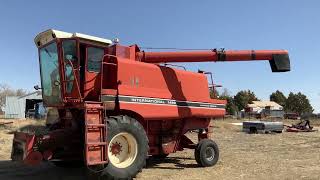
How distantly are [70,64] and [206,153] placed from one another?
5.25 m

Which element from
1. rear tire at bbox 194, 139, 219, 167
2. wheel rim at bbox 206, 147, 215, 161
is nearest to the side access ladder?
rear tire at bbox 194, 139, 219, 167

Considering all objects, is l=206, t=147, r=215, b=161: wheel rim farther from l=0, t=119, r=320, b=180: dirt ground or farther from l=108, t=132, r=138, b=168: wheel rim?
l=108, t=132, r=138, b=168: wheel rim

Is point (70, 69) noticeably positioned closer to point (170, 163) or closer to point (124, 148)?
point (124, 148)

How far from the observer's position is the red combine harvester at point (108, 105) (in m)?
9.97

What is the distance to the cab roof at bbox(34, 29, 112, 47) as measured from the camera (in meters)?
10.6

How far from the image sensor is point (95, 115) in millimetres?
10016

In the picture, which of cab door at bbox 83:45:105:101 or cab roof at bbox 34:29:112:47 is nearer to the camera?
cab roof at bbox 34:29:112:47

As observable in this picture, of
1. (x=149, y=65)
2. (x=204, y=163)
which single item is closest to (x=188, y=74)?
(x=149, y=65)

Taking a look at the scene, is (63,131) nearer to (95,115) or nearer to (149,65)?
(95,115)

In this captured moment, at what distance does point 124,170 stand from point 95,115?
Result: 1436mm

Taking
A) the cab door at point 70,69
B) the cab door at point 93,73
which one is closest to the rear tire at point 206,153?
the cab door at point 93,73

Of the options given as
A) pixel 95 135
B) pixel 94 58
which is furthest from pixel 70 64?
pixel 95 135

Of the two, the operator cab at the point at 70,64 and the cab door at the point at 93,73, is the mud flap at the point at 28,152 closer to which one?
the operator cab at the point at 70,64

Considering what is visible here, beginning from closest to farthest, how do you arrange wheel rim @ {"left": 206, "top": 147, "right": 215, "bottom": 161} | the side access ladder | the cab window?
the side access ladder → the cab window → wheel rim @ {"left": 206, "top": 147, "right": 215, "bottom": 161}
